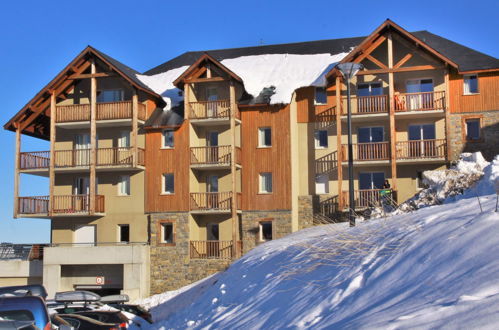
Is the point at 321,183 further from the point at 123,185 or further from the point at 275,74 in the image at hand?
the point at 123,185

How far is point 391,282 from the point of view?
7992mm

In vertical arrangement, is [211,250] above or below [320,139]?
below

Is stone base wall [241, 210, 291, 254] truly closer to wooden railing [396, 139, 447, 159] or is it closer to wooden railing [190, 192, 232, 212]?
wooden railing [190, 192, 232, 212]

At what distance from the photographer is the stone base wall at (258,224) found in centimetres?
3700

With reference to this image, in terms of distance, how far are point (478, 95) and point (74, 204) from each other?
2276cm

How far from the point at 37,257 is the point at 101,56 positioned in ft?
39.9

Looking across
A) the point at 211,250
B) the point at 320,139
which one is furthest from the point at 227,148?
the point at 211,250

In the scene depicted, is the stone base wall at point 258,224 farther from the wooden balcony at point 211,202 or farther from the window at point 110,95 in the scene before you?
the window at point 110,95

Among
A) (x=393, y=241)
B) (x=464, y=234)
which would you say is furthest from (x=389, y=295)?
(x=393, y=241)

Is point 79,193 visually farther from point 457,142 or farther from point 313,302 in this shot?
point 313,302

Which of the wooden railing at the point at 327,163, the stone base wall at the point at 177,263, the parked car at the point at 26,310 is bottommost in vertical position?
the stone base wall at the point at 177,263

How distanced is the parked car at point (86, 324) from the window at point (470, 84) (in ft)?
86.7

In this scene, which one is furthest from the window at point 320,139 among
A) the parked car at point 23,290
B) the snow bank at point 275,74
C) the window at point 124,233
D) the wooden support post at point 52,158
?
the parked car at point 23,290

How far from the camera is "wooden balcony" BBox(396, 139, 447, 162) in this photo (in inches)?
1391
